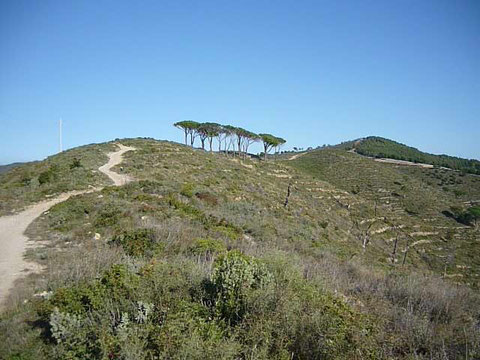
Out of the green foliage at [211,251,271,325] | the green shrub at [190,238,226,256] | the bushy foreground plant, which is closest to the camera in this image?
the bushy foreground plant

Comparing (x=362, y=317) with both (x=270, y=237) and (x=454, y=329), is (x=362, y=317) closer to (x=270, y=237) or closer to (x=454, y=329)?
(x=454, y=329)

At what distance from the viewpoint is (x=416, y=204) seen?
5816cm

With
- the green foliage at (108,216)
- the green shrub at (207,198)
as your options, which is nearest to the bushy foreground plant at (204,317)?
the green foliage at (108,216)

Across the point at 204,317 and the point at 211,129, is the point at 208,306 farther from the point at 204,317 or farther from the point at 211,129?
the point at 211,129

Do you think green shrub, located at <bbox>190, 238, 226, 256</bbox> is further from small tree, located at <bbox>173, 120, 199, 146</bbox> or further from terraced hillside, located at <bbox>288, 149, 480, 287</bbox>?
small tree, located at <bbox>173, 120, 199, 146</bbox>

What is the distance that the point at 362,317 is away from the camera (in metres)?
4.84

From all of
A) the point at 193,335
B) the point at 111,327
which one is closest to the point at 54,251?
the point at 111,327

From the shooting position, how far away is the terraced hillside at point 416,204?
38.7m

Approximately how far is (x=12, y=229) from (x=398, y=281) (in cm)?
1463

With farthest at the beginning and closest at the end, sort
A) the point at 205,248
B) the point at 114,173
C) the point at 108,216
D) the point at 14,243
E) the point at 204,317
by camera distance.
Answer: the point at 114,173 < the point at 108,216 < the point at 14,243 < the point at 205,248 < the point at 204,317

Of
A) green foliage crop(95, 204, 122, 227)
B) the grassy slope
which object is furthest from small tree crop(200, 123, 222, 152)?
green foliage crop(95, 204, 122, 227)

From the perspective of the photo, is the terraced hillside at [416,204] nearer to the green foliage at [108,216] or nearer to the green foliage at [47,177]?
the green foliage at [108,216]

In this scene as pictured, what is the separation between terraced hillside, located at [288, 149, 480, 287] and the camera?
127 feet

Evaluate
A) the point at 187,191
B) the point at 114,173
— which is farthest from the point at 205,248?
the point at 114,173
